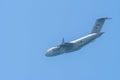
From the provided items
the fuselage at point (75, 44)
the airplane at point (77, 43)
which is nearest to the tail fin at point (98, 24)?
the airplane at point (77, 43)

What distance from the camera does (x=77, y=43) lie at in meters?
169

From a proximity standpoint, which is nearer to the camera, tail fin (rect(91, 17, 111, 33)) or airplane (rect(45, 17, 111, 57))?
airplane (rect(45, 17, 111, 57))

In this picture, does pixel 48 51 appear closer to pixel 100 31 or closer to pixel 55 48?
pixel 55 48

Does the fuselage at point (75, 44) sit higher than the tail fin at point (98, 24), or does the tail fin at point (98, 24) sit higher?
the tail fin at point (98, 24)

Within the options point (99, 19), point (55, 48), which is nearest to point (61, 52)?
point (55, 48)

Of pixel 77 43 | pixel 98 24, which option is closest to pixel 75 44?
pixel 77 43

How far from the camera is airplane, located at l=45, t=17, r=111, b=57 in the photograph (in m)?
168

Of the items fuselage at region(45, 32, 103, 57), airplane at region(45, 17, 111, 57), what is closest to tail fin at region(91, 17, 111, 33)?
airplane at region(45, 17, 111, 57)

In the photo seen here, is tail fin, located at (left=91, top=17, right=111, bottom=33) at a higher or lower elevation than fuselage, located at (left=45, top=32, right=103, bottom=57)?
higher

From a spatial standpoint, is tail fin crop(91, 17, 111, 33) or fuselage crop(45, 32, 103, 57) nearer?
fuselage crop(45, 32, 103, 57)

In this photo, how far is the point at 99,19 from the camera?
568 feet

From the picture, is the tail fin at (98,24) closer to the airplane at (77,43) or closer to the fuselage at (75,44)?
the airplane at (77,43)

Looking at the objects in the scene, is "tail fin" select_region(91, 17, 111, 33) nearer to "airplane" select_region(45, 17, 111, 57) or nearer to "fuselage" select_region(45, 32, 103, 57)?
A: "airplane" select_region(45, 17, 111, 57)

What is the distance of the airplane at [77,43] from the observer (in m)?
168
